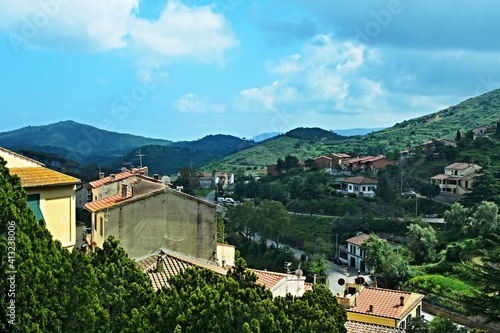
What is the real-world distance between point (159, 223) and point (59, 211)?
14.5 ft

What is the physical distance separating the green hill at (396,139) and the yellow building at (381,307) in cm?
8646

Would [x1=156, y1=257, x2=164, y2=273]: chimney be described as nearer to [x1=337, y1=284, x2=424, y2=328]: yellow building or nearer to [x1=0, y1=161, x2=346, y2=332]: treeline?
[x1=0, y1=161, x2=346, y2=332]: treeline

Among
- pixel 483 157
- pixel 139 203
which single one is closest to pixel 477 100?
→ pixel 483 157

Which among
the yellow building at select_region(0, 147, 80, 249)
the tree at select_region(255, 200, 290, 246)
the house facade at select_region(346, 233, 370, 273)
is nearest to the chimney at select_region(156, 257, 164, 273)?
the yellow building at select_region(0, 147, 80, 249)

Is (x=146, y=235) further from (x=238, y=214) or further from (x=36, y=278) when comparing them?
(x=238, y=214)

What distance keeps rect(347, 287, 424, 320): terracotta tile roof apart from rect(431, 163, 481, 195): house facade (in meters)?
42.5

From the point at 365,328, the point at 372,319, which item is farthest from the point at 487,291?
the point at 365,328

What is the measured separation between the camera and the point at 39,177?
1357 cm

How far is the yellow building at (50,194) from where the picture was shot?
13.2m

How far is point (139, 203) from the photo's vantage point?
17.5 metres

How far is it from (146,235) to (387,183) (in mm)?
51937

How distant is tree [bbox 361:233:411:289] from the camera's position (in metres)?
40.1

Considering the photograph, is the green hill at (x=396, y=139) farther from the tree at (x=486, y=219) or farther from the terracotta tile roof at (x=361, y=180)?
the tree at (x=486, y=219)

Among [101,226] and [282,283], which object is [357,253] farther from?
[101,226]
